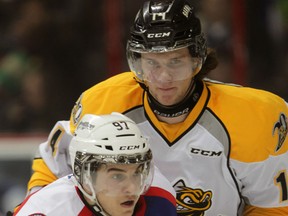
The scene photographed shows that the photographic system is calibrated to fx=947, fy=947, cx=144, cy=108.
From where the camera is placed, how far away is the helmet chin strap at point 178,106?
3.22 m

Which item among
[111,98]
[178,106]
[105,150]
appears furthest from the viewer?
[111,98]

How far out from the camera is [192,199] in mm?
3258

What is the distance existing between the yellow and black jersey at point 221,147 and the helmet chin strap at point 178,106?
19 mm

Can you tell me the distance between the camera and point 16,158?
5023 millimetres

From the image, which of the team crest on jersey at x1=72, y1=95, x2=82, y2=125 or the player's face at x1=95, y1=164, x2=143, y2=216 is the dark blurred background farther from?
the player's face at x1=95, y1=164, x2=143, y2=216

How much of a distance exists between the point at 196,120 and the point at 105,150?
0.52 metres

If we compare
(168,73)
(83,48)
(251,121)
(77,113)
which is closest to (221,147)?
(251,121)

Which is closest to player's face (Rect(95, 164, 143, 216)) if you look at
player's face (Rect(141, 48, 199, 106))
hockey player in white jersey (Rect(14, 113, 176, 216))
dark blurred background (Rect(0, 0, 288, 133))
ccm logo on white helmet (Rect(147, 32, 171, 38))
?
hockey player in white jersey (Rect(14, 113, 176, 216))

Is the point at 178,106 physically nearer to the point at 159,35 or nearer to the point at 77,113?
the point at 159,35

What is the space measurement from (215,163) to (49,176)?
2.07 ft

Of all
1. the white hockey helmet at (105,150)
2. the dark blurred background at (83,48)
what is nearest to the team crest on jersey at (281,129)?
the white hockey helmet at (105,150)

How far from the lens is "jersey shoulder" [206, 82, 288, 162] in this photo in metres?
3.17

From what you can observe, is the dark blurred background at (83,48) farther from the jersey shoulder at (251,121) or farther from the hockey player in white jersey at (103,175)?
the hockey player in white jersey at (103,175)

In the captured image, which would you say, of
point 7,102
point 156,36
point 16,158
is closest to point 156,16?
point 156,36
